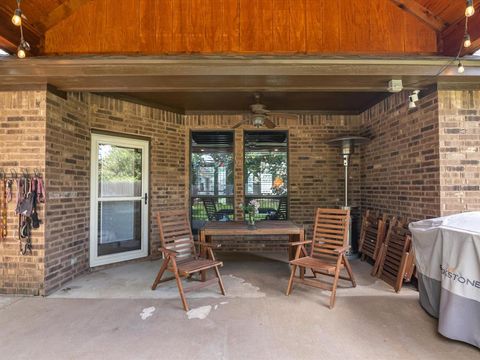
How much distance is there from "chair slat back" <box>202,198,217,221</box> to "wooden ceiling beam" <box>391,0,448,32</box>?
396cm

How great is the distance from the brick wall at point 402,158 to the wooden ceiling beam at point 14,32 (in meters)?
4.42

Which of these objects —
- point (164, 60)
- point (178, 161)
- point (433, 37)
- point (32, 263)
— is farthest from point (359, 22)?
point (32, 263)

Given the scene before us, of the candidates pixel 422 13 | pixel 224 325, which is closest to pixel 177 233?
pixel 224 325

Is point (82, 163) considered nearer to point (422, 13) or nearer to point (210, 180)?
Answer: point (210, 180)

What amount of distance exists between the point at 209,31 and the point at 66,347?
3131mm

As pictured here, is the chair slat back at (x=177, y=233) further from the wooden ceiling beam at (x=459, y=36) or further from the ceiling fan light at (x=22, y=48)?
the wooden ceiling beam at (x=459, y=36)

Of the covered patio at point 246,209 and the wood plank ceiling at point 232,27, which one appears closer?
the covered patio at point 246,209

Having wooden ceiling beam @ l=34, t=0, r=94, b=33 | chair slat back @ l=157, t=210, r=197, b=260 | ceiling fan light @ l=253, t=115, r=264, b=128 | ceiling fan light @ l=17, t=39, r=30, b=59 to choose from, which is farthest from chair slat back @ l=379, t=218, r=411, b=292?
wooden ceiling beam @ l=34, t=0, r=94, b=33

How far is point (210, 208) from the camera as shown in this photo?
5.27m

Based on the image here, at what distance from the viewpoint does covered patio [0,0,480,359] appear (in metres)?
2.31

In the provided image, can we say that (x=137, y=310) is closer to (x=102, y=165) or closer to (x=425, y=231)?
(x=102, y=165)

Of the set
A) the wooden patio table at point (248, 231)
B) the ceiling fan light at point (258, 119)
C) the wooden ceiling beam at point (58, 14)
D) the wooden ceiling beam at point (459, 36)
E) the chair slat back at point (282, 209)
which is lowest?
the wooden patio table at point (248, 231)

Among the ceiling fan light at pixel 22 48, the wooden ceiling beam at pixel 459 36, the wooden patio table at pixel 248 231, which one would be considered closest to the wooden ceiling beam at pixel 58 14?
the ceiling fan light at pixel 22 48

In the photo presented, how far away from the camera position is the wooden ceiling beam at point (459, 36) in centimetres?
251
